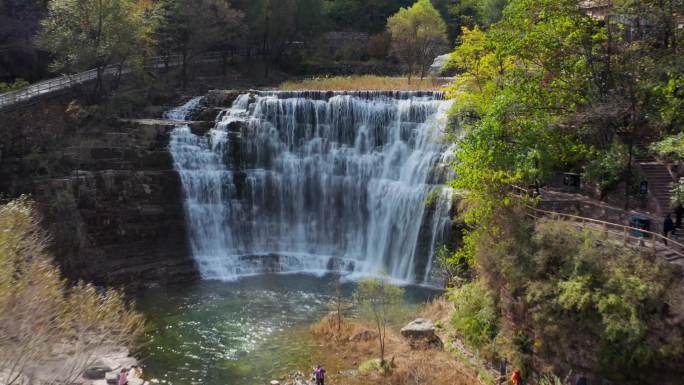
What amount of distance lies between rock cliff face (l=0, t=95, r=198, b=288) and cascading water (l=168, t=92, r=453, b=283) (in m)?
1.27

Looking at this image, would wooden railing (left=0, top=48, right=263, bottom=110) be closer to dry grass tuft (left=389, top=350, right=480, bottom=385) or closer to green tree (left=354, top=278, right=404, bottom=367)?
green tree (left=354, top=278, right=404, bottom=367)

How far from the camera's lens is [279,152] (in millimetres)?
38156

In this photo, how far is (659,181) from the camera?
2508 centimetres

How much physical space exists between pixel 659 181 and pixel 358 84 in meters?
30.3

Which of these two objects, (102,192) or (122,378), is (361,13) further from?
(122,378)

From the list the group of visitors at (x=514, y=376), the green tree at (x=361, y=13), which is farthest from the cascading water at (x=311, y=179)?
the green tree at (x=361, y=13)

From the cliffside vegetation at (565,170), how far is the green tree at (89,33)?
80.0ft

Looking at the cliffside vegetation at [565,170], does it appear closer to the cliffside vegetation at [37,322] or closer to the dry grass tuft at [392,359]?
the dry grass tuft at [392,359]

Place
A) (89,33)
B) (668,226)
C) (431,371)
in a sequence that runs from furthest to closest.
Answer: (89,33) → (431,371) → (668,226)

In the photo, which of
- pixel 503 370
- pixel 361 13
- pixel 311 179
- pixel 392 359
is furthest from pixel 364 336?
pixel 361 13

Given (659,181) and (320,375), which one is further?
(659,181)

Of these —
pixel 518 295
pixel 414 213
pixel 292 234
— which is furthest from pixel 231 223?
pixel 518 295

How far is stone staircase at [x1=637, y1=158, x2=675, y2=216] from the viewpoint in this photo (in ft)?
78.0

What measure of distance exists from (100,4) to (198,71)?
1642 centimetres
